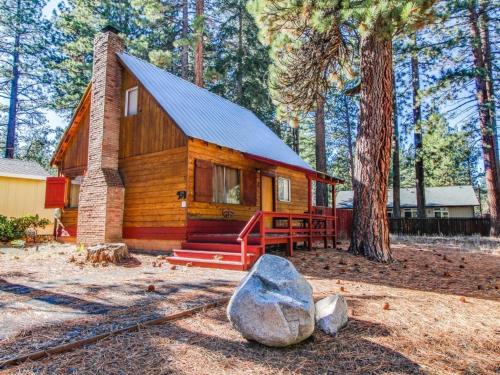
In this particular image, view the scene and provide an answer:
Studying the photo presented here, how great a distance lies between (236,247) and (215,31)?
19414mm

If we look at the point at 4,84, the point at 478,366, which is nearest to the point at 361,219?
the point at 478,366

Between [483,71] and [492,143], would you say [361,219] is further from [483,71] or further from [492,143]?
[492,143]

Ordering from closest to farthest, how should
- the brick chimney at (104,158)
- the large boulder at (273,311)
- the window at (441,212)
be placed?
the large boulder at (273,311)
the brick chimney at (104,158)
the window at (441,212)

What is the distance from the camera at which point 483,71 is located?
13.5 meters

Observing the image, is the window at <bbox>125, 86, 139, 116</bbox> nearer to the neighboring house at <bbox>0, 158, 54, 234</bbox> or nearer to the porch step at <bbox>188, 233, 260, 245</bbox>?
the porch step at <bbox>188, 233, 260, 245</bbox>

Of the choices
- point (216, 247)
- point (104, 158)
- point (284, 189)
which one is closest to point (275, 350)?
point (216, 247)

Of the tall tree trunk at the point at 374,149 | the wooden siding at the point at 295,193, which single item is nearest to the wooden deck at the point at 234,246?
the tall tree trunk at the point at 374,149

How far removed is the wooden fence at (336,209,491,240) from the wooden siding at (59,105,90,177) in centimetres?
1296

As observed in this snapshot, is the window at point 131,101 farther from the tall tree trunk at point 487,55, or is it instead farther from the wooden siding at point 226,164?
the tall tree trunk at point 487,55

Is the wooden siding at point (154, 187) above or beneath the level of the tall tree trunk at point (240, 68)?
beneath

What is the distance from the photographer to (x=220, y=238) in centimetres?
898

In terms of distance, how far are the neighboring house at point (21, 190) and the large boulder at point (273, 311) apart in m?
14.7

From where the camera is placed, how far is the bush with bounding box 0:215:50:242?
12.7 m

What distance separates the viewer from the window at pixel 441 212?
108ft
